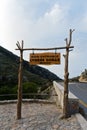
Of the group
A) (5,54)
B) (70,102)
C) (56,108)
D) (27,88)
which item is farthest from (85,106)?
(5,54)

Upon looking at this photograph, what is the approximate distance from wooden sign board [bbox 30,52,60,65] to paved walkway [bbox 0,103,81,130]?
8.50ft

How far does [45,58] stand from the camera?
2003 centimetres

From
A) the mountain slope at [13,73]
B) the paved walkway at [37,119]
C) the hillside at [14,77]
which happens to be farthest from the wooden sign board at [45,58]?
the mountain slope at [13,73]

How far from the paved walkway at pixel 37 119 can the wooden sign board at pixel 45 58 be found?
259cm

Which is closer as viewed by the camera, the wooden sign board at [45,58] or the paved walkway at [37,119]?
the paved walkway at [37,119]

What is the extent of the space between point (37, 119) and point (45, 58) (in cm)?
306

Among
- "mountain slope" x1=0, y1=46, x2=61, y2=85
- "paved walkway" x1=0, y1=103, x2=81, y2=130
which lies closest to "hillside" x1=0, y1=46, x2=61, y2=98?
"mountain slope" x1=0, y1=46, x2=61, y2=85

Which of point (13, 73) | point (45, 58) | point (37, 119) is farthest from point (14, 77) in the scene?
point (37, 119)

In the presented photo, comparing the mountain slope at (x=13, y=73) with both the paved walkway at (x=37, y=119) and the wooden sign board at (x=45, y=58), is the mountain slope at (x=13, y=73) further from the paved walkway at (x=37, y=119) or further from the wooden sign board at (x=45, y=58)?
the wooden sign board at (x=45, y=58)

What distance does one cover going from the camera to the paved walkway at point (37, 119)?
17.4 m

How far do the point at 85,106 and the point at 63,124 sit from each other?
591 cm

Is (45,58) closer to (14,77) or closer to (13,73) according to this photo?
(14,77)

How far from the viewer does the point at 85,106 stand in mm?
23391

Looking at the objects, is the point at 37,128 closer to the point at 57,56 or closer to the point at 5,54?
the point at 57,56
